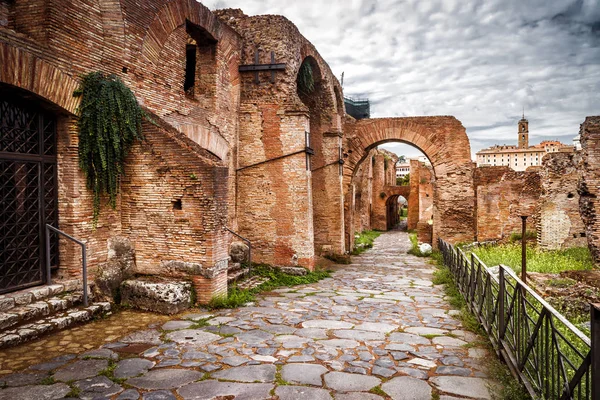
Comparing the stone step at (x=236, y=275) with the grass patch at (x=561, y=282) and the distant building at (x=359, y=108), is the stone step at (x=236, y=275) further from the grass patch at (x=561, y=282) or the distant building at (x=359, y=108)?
the distant building at (x=359, y=108)

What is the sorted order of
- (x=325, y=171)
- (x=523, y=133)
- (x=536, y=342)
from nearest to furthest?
(x=536, y=342) < (x=325, y=171) < (x=523, y=133)

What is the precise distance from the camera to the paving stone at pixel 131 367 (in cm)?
388

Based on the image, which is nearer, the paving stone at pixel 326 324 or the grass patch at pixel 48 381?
the grass patch at pixel 48 381

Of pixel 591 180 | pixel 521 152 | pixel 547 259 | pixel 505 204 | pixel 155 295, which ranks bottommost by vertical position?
pixel 547 259

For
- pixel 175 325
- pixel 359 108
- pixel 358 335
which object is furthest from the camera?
pixel 359 108

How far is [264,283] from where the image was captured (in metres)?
8.66

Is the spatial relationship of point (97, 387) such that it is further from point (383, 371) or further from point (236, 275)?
point (236, 275)

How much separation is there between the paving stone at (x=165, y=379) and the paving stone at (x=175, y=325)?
4.39ft

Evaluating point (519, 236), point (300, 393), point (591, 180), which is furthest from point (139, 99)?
point (519, 236)

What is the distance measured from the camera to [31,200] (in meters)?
5.36

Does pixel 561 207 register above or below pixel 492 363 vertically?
above

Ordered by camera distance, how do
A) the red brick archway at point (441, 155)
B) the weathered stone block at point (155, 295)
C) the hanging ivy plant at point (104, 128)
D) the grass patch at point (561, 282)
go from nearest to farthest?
the hanging ivy plant at point (104, 128) < the weathered stone block at point (155, 295) < the grass patch at point (561, 282) < the red brick archway at point (441, 155)

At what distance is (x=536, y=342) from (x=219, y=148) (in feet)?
23.5

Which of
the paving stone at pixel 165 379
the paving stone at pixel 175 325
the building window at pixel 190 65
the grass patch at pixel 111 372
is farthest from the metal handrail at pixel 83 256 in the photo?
the building window at pixel 190 65
